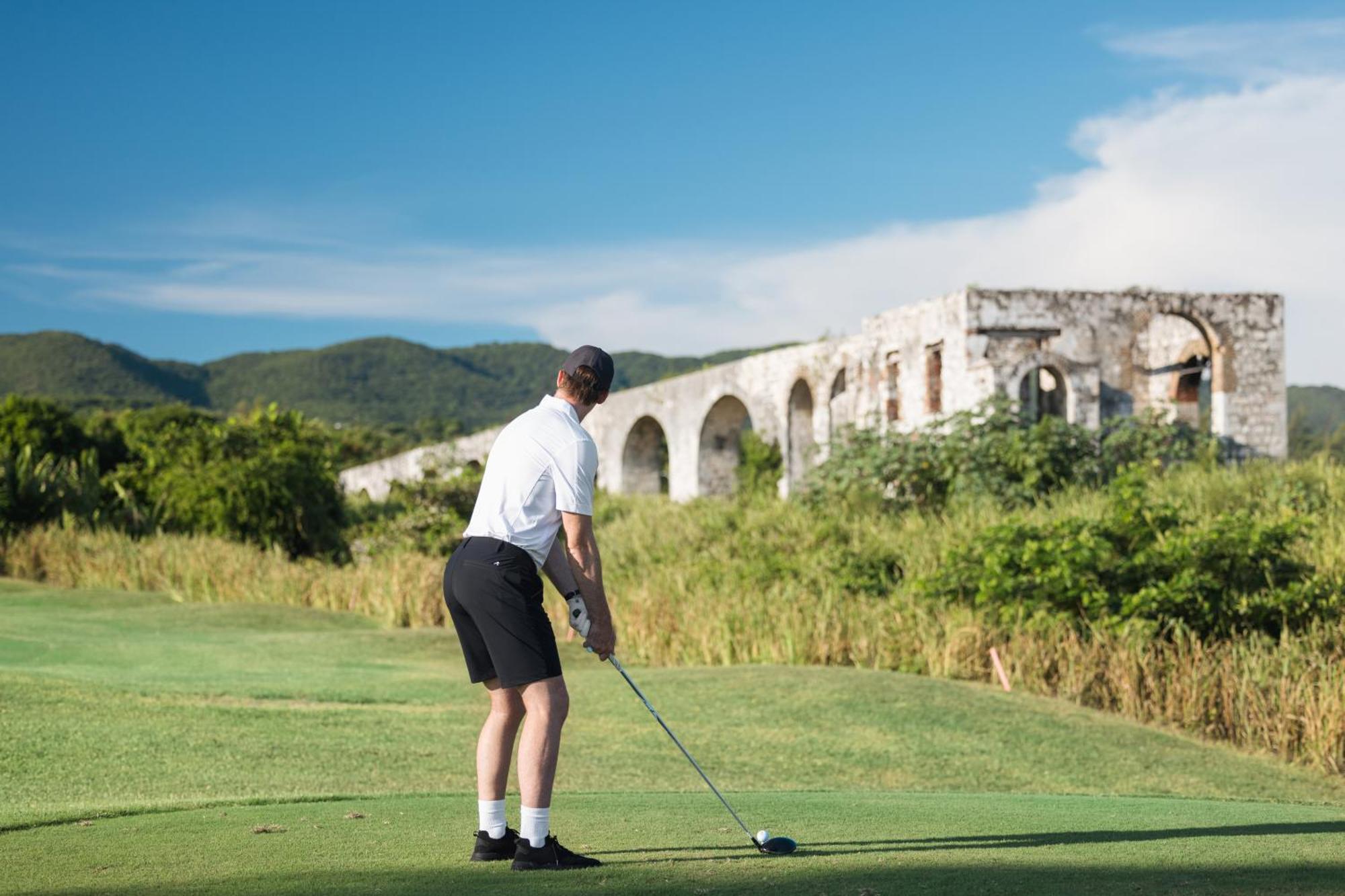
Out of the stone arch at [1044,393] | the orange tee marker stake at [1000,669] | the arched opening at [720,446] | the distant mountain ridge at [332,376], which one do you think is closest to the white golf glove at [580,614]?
the orange tee marker stake at [1000,669]

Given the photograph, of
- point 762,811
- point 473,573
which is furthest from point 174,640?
point 473,573

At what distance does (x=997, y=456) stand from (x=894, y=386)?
3696 millimetres

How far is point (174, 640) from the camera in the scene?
12.7 m

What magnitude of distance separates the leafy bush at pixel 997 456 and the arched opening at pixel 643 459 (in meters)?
13.9

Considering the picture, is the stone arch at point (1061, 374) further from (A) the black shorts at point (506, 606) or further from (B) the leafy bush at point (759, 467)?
(A) the black shorts at point (506, 606)

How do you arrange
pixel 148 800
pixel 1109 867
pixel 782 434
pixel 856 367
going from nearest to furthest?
pixel 1109 867 < pixel 148 800 < pixel 856 367 < pixel 782 434

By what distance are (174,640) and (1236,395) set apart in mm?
15195

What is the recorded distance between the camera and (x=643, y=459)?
112ft

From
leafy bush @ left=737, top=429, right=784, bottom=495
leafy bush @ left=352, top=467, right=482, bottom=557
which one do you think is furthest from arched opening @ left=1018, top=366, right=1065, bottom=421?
leafy bush @ left=352, top=467, right=482, bottom=557

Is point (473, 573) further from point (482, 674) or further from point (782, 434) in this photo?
point (782, 434)

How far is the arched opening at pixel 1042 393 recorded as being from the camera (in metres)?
19.5

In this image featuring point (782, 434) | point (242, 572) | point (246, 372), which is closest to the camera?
point (242, 572)

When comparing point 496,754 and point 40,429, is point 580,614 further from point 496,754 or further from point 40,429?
point 40,429

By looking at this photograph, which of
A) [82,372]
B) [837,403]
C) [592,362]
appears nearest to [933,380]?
[837,403]
